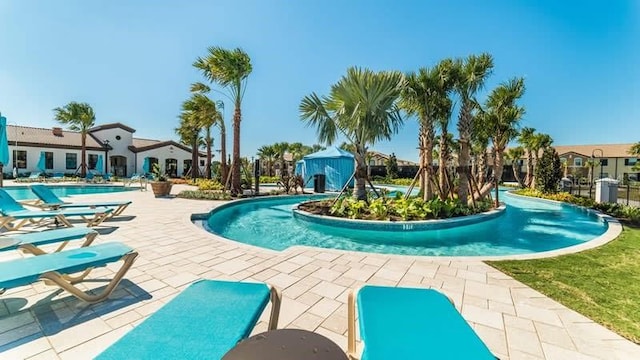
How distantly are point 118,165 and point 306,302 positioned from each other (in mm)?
36725

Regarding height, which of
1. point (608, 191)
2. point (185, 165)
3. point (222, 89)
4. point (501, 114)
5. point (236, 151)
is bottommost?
point (608, 191)

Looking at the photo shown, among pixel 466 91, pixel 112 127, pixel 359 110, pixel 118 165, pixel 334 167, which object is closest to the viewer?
pixel 359 110

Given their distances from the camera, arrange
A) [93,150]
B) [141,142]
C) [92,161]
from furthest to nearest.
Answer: [141,142], [92,161], [93,150]

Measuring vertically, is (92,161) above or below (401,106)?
below

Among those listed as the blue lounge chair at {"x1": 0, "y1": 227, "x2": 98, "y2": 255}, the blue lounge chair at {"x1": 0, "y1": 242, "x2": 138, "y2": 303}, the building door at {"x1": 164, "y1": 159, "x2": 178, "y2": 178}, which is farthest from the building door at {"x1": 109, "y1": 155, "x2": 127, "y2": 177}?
the blue lounge chair at {"x1": 0, "y1": 242, "x2": 138, "y2": 303}

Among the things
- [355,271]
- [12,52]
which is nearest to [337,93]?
[355,271]

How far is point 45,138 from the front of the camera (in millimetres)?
26734

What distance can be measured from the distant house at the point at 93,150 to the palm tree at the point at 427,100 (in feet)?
90.5

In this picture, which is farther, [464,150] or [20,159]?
[20,159]

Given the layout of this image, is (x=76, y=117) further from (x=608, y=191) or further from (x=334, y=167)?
(x=608, y=191)

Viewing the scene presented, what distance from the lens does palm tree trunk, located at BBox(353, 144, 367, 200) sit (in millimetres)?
9273

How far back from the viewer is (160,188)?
13273mm

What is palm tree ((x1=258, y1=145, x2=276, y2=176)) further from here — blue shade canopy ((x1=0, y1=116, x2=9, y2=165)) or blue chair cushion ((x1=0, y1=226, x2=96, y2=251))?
blue chair cushion ((x1=0, y1=226, x2=96, y2=251))

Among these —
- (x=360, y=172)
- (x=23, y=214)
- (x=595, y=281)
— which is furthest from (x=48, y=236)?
(x=360, y=172)
